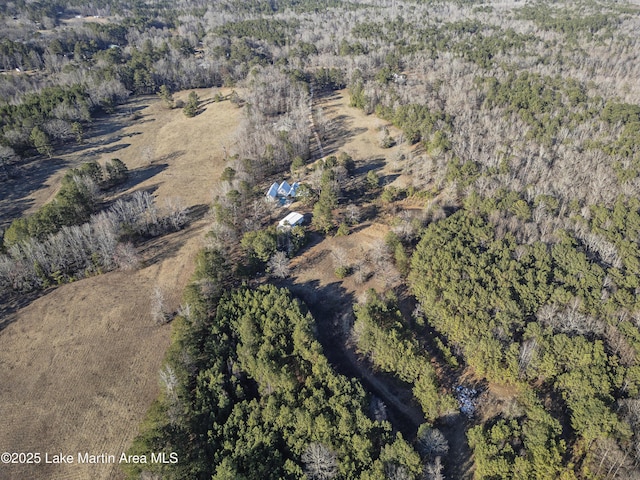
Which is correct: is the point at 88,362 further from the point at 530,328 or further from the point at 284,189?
the point at 530,328

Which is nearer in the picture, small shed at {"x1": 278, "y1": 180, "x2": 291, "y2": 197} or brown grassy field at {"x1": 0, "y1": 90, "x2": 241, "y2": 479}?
brown grassy field at {"x1": 0, "y1": 90, "x2": 241, "y2": 479}

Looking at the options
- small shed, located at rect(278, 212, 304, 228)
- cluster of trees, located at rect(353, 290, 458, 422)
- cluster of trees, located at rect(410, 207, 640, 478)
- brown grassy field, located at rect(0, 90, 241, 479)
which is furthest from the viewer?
small shed, located at rect(278, 212, 304, 228)

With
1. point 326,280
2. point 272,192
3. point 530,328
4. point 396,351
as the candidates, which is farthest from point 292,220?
point 530,328

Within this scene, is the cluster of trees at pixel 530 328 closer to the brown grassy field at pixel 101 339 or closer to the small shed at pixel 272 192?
the brown grassy field at pixel 101 339

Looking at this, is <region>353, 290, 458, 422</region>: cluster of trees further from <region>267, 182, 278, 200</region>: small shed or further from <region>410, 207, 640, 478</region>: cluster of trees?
<region>267, 182, 278, 200</region>: small shed

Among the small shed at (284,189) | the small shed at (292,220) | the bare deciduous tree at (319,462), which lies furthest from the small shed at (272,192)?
the bare deciduous tree at (319,462)

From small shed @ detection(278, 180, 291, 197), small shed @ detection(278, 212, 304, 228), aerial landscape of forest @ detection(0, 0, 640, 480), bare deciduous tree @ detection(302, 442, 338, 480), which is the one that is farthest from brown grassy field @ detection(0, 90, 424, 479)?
Result: bare deciduous tree @ detection(302, 442, 338, 480)

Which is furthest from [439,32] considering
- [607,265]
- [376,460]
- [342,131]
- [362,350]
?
[376,460]
